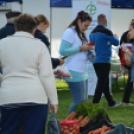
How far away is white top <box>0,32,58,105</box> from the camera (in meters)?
2.58

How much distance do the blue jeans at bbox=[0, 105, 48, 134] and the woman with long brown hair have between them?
103 centimetres

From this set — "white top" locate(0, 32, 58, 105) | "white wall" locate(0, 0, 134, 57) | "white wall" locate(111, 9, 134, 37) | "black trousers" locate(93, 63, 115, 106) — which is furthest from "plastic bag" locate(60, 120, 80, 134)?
"white wall" locate(111, 9, 134, 37)

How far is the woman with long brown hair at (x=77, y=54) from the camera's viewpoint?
145 inches

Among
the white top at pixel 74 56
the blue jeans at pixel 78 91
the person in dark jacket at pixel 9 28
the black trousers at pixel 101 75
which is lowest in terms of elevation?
the black trousers at pixel 101 75

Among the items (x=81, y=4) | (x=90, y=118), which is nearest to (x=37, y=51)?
(x=90, y=118)

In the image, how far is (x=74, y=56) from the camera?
3736 millimetres

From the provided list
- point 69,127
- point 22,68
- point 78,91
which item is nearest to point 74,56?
point 78,91

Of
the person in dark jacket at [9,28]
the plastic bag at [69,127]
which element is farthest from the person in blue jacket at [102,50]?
the plastic bag at [69,127]

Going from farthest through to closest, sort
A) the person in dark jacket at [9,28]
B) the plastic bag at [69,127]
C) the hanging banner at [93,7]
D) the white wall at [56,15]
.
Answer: the white wall at [56,15] → the hanging banner at [93,7] → the person in dark jacket at [9,28] → the plastic bag at [69,127]

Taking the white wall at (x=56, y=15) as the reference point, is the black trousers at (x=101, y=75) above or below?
below

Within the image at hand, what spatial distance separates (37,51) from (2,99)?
0.48 metres

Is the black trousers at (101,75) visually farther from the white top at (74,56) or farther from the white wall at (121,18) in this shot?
the white wall at (121,18)

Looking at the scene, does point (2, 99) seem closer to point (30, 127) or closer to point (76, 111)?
point (30, 127)

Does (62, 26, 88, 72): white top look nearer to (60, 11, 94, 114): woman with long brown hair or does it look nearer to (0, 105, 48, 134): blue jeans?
(60, 11, 94, 114): woman with long brown hair
